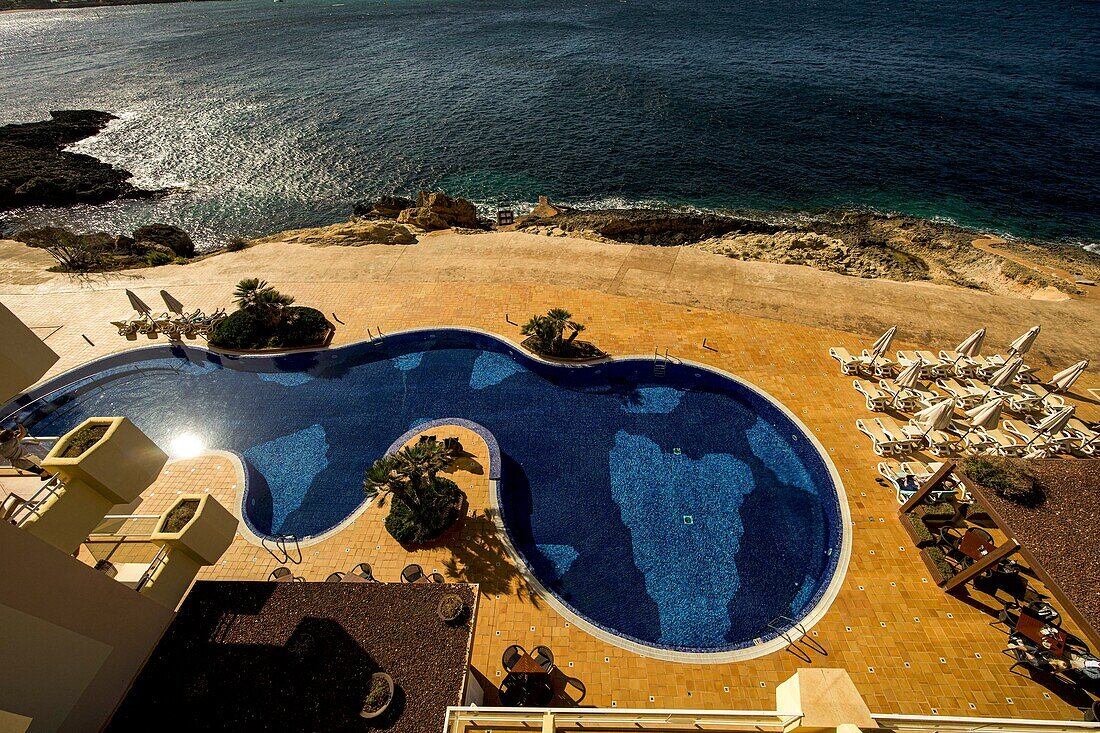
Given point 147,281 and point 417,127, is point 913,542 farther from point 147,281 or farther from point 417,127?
point 417,127

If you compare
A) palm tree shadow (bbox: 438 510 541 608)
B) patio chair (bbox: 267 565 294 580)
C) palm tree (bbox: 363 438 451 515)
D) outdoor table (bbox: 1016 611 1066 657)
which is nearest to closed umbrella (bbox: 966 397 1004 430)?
outdoor table (bbox: 1016 611 1066 657)

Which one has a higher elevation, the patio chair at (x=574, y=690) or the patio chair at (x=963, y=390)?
the patio chair at (x=963, y=390)

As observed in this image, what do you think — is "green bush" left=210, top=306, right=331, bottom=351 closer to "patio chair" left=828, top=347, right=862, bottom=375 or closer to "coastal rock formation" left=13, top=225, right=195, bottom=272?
"coastal rock formation" left=13, top=225, right=195, bottom=272

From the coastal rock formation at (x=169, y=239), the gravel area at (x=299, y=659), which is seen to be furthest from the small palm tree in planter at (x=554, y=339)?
the coastal rock formation at (x=169, y=239)

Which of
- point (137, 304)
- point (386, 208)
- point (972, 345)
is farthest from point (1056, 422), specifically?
point (386, 208)

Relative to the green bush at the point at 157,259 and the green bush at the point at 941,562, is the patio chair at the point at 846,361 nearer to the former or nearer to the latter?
the green bush at the point at 941,562

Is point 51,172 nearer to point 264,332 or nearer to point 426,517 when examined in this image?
point 264,332
